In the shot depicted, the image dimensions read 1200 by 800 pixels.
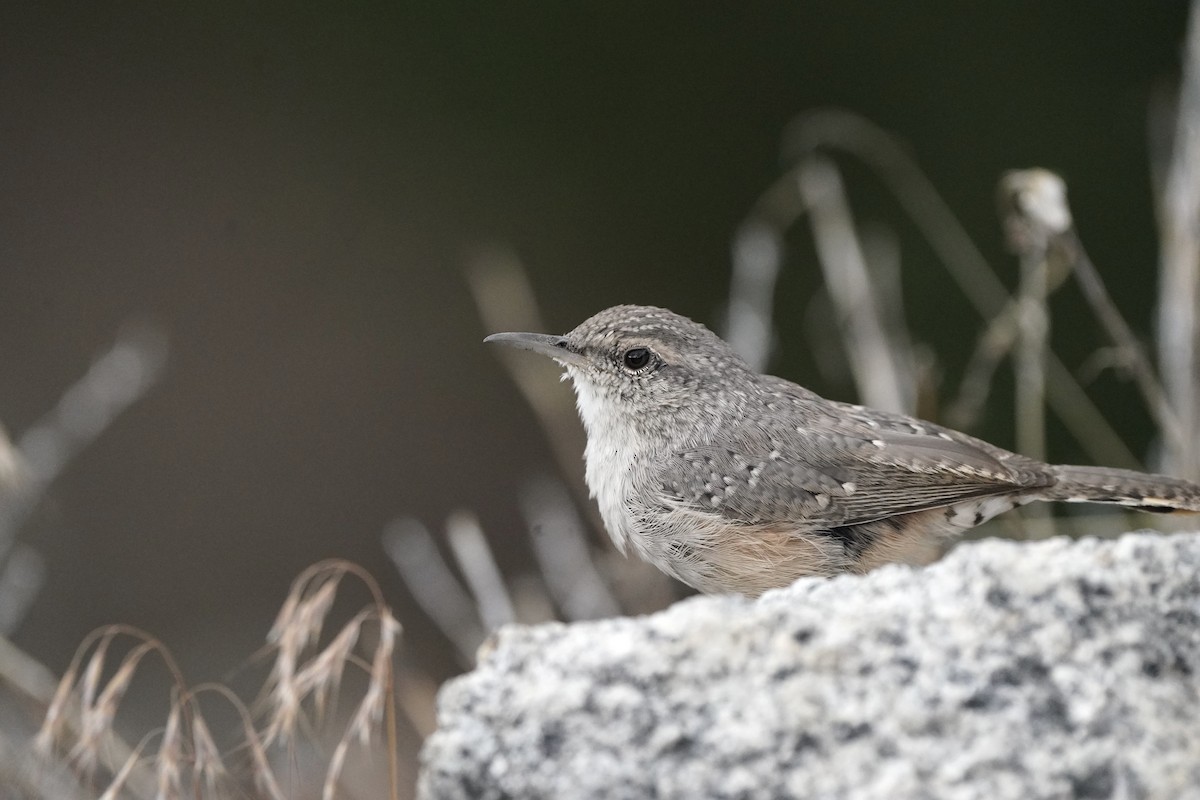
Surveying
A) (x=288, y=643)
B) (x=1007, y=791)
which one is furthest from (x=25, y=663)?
(x=1007, y=791)

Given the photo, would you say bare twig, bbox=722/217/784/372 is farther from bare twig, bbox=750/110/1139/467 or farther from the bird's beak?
the bird's beak

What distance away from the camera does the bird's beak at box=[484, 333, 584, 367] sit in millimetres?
4023

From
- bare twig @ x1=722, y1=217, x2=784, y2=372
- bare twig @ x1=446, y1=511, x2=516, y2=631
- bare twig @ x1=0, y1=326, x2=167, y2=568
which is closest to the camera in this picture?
bare twig @ x1=0, y1=326, x2=167, y2=568

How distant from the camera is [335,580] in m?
2.85

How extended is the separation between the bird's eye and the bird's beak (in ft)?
0.44

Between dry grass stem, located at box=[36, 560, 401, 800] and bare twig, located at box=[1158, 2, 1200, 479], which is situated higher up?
bare twig, located at box=[1158, 2, 1200, 479]

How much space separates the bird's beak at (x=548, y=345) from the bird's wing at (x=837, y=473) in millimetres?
496

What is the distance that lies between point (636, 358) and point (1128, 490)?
142 cm

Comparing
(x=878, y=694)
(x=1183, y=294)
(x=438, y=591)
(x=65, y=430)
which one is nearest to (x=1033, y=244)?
(x=1183, y=294)

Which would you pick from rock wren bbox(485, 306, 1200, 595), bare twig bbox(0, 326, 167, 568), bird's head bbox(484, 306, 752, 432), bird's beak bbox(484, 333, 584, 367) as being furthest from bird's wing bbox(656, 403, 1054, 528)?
bare twig bbox(0, 326, 167, 568)

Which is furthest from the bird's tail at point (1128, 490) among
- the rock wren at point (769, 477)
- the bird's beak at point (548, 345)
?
the bird's beak at point (548, 345)

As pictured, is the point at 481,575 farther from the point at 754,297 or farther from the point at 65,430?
the point at 754,297

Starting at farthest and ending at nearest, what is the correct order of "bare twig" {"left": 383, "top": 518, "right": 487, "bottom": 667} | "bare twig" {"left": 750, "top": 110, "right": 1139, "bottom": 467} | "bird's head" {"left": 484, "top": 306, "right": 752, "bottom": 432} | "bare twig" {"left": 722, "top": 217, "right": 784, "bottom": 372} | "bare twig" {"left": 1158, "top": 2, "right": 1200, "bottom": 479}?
"bare twig" {"left": 750, "top": 110, "right": 1139, "bottom": 467}
"bare twig" {"left": 722, "top": 217, "right": 784, "bottom": 372}
"bare twig" {"left": 383, "top": 518, "right": 487, "bottom": 667}
"bare twig" {"left": 1158, "top": 2, "right": 1200, "bottom": 479}
"bird's head" {"left": 484, "top": 306, "right": 752, "bottom": 432}

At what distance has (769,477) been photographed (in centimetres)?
365
